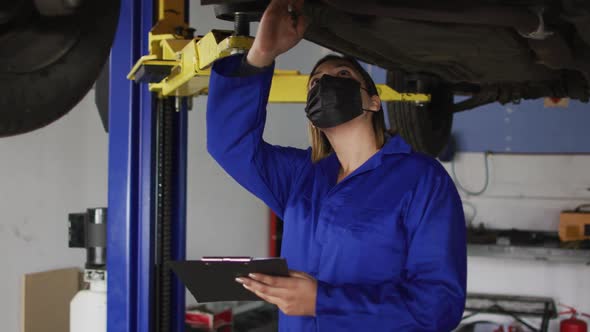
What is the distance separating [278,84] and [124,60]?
0.53m

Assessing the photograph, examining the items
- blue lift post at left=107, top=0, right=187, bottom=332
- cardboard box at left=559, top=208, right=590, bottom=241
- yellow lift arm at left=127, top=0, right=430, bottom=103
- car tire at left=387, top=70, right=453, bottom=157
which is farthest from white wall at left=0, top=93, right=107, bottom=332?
cardboard box at left=559, top=208, right=590, bottom=241

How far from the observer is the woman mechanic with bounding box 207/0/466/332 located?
127 centimetres

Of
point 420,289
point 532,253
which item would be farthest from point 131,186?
point 532,253

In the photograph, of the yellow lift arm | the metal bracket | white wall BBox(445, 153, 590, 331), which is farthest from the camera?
white wall BBox(445, 153, 590, 331)

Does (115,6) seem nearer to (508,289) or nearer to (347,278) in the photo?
(347,278)

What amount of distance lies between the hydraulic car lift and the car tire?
98 centimetres

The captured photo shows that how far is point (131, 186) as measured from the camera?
2.13 m

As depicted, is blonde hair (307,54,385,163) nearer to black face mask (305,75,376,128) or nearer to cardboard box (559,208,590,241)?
black face mask (305,75,376,128)

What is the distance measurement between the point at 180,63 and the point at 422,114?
1336 mm

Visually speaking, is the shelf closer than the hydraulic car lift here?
No

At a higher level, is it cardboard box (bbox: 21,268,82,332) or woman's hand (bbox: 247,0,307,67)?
woman's hand (bbox: 247,0,307,67)

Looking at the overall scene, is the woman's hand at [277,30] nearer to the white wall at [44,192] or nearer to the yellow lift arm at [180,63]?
the yellow lift arm at [180,63]

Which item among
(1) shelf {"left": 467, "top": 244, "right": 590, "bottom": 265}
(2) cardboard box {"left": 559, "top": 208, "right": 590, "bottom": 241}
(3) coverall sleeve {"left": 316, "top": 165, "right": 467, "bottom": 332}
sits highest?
(3) coverall sleeve {"left": 316, "top": 165, "right": 467, "bottom": 332}

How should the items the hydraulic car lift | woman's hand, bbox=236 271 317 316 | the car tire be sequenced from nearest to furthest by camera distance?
woman's hand, bbox=236 271 317 316 → the hydraulic car lift → the car tire
